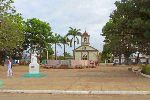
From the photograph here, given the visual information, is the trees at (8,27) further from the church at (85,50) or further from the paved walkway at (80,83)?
the church at (85,50)

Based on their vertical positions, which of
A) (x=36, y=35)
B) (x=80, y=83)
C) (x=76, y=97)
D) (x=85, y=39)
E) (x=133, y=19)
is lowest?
(x=76, y=97)

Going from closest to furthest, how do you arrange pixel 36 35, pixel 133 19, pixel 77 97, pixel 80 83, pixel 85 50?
pixel 77 97, pixel 80 83, pixel 133 19, pixel 36 35, pixel 85 50

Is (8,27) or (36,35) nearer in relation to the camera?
(8,27)

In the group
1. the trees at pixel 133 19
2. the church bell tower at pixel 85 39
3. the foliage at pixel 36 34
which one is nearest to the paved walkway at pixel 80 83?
the trees at pixel 133 19

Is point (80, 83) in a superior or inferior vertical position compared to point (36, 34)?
inferior

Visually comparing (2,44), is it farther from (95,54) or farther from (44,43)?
(95,54)

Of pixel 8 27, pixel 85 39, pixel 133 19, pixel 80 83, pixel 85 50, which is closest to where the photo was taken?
pixel 80 83

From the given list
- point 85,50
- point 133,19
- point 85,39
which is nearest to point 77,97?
point 133,19

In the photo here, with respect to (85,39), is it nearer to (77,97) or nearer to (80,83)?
(80,83)

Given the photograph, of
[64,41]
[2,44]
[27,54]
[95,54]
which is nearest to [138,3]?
[2,44]

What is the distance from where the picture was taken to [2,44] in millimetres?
55875

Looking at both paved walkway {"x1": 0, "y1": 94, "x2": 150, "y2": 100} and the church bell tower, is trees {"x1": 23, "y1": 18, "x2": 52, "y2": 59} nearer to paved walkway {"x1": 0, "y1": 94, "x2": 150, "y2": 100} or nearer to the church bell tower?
the church bell tower

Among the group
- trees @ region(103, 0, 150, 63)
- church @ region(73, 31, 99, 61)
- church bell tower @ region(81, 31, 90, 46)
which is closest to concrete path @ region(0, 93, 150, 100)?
trees @ region(103, 0, 150, 63)

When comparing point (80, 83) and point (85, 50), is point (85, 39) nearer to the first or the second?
point (85, 50)
